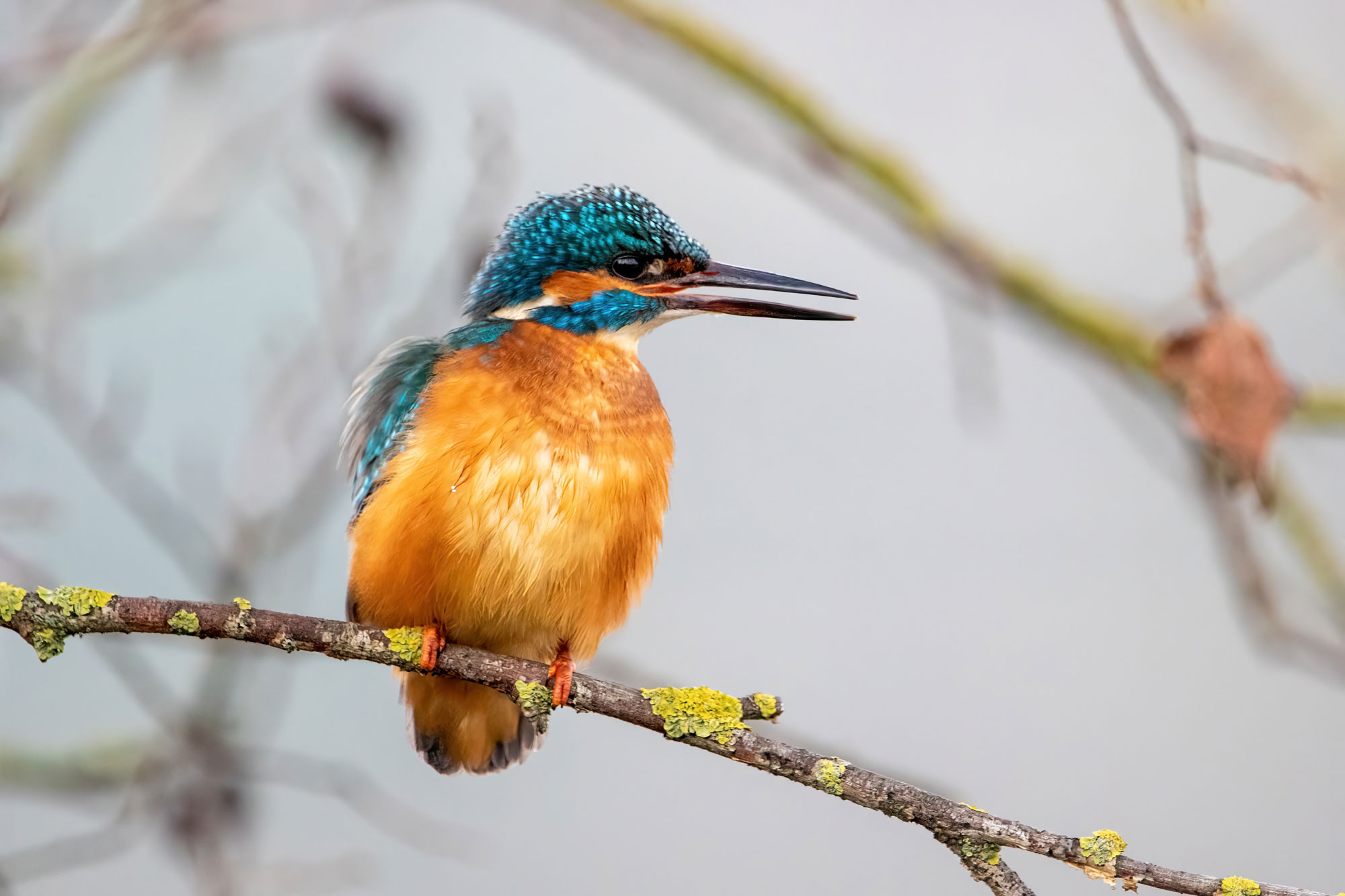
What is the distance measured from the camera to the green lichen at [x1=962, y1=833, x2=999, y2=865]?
0.97 m

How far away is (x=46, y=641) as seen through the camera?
1005 mm

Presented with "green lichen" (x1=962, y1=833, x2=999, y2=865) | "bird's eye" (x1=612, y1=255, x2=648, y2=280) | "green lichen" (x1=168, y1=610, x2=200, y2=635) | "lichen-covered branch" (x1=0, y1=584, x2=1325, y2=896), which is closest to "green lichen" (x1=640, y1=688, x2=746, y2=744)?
"lichen-covered branch" (x1=0, y1=584, x2=1325, y2=896)

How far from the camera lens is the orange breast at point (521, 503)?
1.19 metres

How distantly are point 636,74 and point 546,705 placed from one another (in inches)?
35.8

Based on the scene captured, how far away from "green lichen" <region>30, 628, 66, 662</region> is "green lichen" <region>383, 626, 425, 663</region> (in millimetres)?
277

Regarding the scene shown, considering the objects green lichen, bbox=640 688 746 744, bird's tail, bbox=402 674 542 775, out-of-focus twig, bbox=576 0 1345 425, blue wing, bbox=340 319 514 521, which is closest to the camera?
green lichen, bbox=640 688 746 744

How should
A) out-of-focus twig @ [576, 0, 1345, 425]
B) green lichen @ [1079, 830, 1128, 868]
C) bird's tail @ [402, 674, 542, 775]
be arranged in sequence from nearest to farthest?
green lichen @ [1079, 830, 1128, 868], bird's tail @ [402, 674, 542, 775], out-of-focus twig @ [576, 0, 1345, 425]

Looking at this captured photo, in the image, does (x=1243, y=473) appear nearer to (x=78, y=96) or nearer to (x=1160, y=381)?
(x=1160, y=381)

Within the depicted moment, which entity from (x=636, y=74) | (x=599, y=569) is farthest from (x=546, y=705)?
(x=636, y=74)

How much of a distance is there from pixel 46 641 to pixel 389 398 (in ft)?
1.51

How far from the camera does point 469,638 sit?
1281 millimetres

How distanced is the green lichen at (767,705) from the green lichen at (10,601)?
630 millimetres

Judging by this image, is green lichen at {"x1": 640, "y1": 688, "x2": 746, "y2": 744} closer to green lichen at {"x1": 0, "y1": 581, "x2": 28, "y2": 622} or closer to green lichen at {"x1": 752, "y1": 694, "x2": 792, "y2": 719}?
green lichen at {"x1": 752, "y1": 694, "x2": 792, "y2": 719}

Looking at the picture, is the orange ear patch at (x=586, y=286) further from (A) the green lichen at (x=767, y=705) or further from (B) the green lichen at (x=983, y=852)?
(B) the green lichen at (x=983, y=852)
